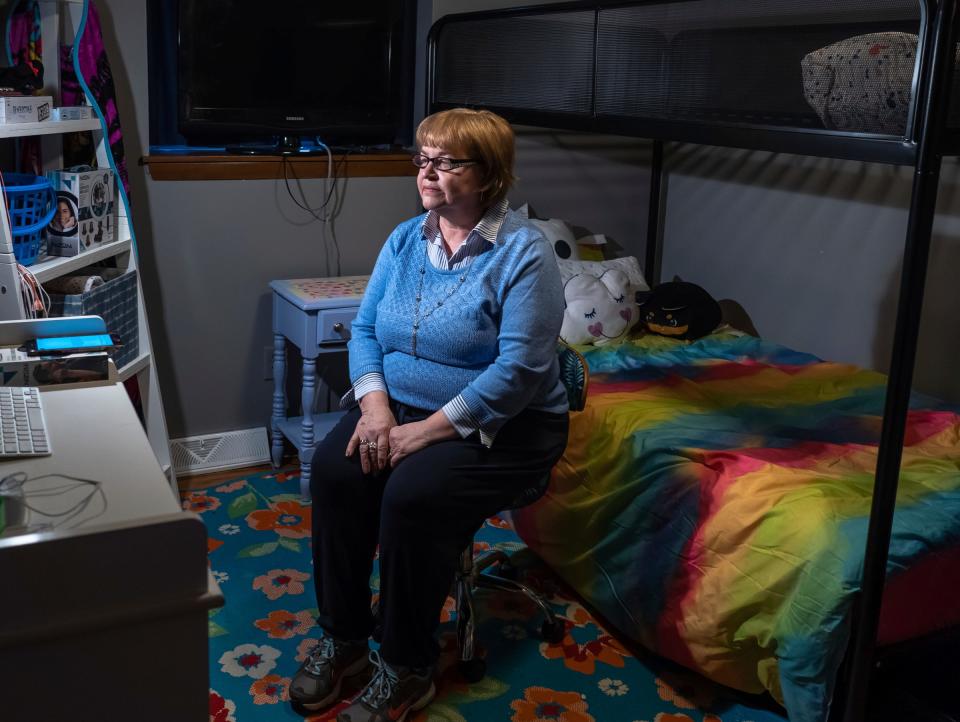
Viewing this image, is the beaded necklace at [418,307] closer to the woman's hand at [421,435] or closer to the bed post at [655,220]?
the woman's hand at [421,435]

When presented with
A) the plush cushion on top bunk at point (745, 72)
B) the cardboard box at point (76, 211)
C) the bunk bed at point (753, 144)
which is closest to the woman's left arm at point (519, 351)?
the bunk bed at point (753, 144)

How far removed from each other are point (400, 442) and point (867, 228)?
1.78 metres

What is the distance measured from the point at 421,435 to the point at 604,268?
1.46 meters

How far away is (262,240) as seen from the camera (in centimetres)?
322

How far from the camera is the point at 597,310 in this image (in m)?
3.15

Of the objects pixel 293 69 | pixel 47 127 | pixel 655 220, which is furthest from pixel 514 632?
pixel 655 220

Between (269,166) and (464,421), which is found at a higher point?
(269,166)

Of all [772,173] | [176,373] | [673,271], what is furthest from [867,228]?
[176,373]

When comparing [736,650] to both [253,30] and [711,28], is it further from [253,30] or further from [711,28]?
[253,30]

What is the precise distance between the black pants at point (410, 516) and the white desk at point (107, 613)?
26.3 inches

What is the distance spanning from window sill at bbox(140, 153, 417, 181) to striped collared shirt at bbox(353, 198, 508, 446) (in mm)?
1145

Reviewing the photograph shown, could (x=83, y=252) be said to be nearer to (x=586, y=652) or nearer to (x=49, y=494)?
(x=49, y=494)

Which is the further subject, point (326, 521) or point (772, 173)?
point (772, 173)

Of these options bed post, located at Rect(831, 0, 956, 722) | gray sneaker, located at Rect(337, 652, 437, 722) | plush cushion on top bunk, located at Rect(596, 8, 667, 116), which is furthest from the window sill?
bed post, located at Rect(831, 0, 956, 722)
